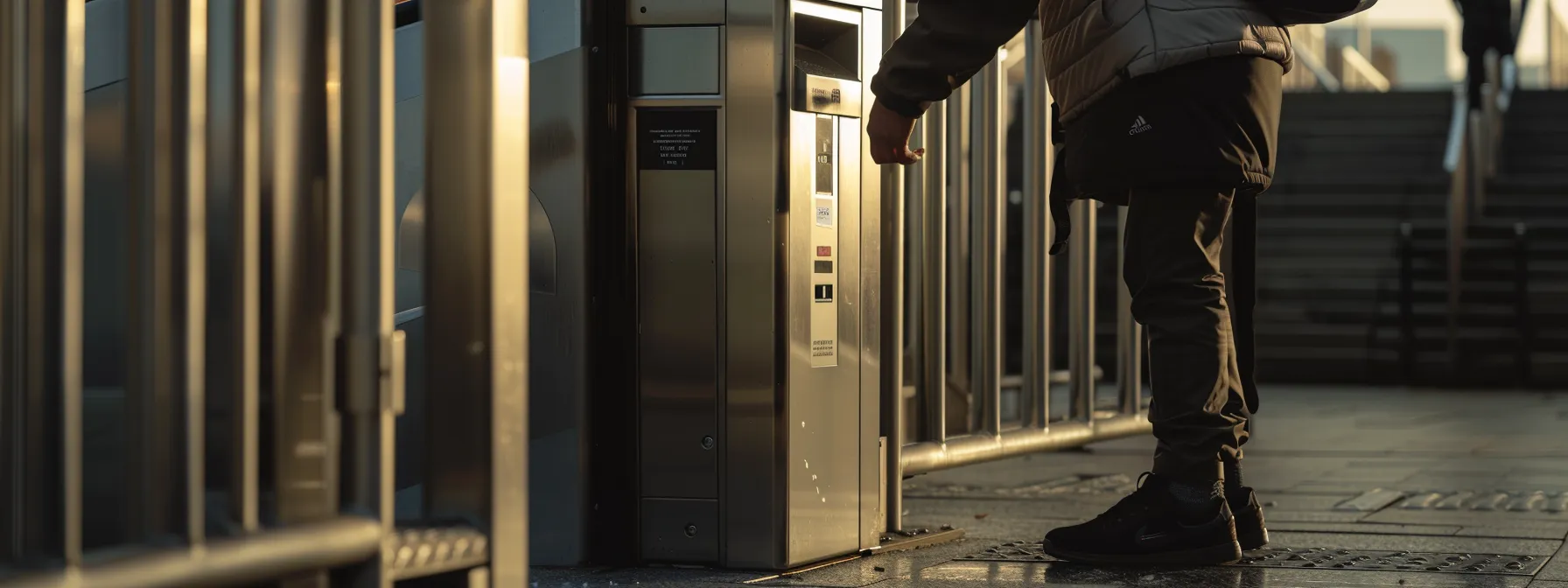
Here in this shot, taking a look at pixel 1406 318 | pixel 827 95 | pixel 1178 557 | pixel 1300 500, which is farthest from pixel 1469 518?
pixel 1406 318

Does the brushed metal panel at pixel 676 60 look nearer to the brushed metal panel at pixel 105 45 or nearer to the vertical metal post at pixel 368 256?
the brushed metal panel at pixel 105 45

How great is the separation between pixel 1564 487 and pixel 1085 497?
3.79 feet

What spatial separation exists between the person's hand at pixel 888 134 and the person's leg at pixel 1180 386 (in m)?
0.35

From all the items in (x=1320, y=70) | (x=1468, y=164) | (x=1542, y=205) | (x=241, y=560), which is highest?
(x=1320, y=70)

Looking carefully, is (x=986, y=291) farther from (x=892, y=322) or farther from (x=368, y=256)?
(x=368, y=256)

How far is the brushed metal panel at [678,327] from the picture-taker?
2.78 m

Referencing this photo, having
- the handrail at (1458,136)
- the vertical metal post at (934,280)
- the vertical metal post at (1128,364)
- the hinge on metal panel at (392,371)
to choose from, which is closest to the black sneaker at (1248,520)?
the vertical metal post at (934,280)

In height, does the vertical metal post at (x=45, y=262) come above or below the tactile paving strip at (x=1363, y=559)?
above

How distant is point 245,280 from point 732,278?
137 cm

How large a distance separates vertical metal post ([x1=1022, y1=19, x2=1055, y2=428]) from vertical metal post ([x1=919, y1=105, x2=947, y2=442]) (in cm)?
47

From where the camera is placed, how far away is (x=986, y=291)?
3.78 metres

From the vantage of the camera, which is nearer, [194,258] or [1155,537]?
[194,258]

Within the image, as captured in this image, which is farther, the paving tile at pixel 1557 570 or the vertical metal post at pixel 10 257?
the paving tile at pixel 1557 570

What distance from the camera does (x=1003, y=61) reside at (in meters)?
4.04
